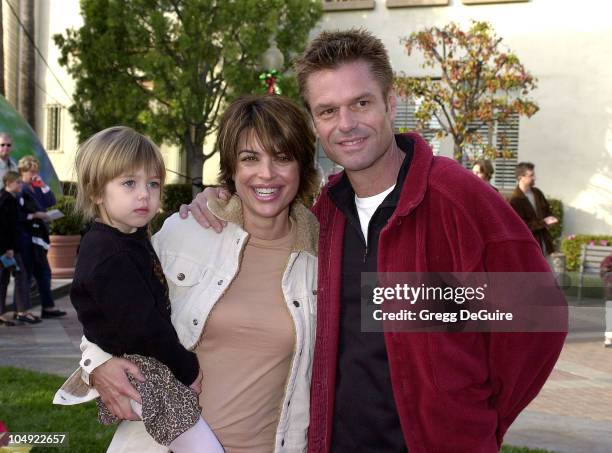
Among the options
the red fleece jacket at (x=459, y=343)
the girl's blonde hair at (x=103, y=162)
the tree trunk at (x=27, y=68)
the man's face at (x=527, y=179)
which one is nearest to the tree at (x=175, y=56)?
the tree trunk at (x=27, y=68)

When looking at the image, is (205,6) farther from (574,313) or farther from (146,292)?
(146,292)

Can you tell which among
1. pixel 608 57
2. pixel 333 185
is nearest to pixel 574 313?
pixel 608 57

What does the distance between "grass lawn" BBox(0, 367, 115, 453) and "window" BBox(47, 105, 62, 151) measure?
19958 millimetres

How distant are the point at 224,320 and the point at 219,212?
485 mm

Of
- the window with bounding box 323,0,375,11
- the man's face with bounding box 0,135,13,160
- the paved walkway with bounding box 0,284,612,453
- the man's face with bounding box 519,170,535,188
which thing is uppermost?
the window with bounding box 323,0,375,11

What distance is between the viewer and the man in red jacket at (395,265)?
2.80 meters

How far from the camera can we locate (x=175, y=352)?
2963mm

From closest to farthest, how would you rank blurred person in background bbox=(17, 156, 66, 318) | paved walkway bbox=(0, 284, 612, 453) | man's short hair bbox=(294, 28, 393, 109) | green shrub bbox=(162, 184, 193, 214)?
man's short hair bbox=(294, 28, 393, 109) → paved walkway bbox=(0, 284, 612, 453) → blurred person in background bbox=(17, 156, 66, 318) → green shrub bbox=(162, 184, 193, 214)

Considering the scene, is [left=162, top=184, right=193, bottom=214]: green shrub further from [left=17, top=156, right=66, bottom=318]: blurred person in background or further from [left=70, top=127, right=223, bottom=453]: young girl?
[left=70, top=127, right=223, bottom=453]: young girl

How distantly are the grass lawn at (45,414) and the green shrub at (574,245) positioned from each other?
13332 millimetres

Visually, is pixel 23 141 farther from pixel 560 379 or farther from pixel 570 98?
pixel 570 98

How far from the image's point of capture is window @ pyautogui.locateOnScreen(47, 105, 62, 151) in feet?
87.3

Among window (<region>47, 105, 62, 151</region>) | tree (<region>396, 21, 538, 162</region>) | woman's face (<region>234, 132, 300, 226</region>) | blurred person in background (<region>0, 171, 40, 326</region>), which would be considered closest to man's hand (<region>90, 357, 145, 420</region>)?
woman's face (<region>234, 132, 300, 226</region>)

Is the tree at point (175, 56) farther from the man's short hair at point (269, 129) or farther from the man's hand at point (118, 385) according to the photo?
the man's hand at point (118, 385)
